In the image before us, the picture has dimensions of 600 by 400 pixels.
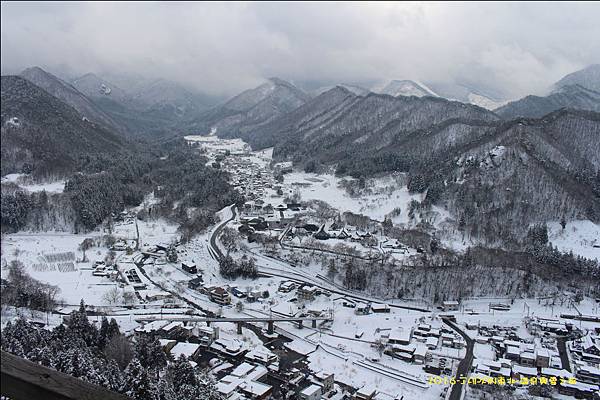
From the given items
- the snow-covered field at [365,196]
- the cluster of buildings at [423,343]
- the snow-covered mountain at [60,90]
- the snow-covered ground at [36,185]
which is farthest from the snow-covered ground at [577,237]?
the snow-covered mountain at [60,90]

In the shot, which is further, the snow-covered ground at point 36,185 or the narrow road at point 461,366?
the snow-covered ground at point 36,185

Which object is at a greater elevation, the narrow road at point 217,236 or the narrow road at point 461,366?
the narrow road at point 217,236

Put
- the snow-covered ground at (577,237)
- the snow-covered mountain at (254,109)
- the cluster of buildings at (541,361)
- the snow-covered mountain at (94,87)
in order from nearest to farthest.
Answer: the cluster of buildings at (541,361)
the snow-covered ground at (577,237)
the snow-covered mountain at (254,109)
the snow-covered mountain at (94,87)

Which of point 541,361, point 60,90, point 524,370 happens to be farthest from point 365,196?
point 60,90

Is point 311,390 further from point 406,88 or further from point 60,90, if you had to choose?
point 406,88

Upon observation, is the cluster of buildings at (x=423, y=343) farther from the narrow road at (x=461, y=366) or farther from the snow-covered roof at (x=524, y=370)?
the snow-covered roof at (x=524, y=370)

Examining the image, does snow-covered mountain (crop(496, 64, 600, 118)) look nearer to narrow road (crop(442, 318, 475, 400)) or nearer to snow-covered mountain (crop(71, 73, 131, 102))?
narrow road (crop(442, 318, 475, 400))
